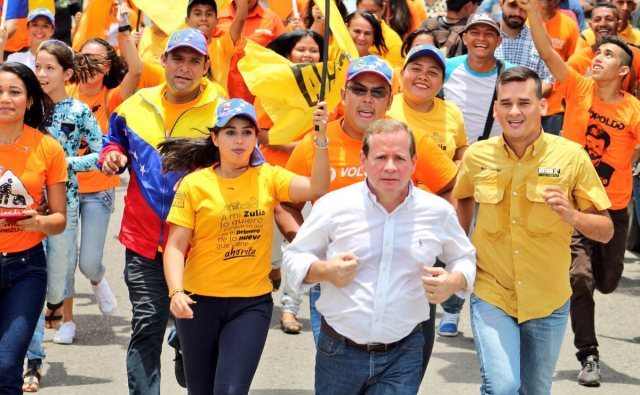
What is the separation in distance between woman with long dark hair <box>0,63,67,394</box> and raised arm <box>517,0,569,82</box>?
3037 millimetres

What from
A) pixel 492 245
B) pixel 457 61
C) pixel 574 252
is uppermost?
pixel 457 61

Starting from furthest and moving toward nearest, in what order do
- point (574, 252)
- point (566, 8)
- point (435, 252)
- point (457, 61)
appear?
1. point (566, 8)
2. point (457, 61)
3. point (574, 252)
4. point (435, 252)

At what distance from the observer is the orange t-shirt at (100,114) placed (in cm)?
923

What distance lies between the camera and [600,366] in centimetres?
914

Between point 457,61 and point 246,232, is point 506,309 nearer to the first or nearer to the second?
point 246,232

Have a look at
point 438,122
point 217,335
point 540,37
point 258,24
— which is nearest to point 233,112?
point 217,335

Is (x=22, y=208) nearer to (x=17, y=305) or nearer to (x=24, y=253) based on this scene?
(x=24, y=253)

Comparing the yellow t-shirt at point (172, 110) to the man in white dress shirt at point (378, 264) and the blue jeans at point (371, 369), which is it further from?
the blue jeans at point (371, 369)

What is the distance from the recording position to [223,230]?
645 centimetres

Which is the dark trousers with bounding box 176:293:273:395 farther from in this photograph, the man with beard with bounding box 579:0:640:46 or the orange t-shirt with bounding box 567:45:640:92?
the man with beard with bounding box 579:0:640:46

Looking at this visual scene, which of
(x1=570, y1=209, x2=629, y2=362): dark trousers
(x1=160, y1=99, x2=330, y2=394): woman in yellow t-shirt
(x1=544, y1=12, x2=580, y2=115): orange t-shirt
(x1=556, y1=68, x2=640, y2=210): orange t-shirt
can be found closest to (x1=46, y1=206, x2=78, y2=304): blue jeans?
(x1=160, y1=99, x2=330, y2=394): woman in yellow t-shirt

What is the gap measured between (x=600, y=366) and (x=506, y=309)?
298 centimetres

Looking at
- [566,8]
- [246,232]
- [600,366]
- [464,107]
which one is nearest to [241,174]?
[246,232]

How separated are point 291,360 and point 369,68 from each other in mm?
2965
